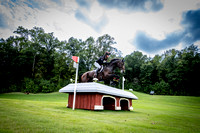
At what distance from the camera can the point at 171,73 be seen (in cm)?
4697

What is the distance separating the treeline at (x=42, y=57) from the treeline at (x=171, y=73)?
1887 cm

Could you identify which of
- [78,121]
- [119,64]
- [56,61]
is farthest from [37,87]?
[78,121]

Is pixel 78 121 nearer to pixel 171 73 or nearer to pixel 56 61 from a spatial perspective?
pixel 56 61

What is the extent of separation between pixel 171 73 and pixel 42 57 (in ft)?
157

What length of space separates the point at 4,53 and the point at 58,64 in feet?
52.9

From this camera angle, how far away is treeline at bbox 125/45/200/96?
140ft

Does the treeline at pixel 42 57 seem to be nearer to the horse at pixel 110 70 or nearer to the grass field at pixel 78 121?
the horse at pixel 110 70

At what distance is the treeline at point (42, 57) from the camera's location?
37.5 meters

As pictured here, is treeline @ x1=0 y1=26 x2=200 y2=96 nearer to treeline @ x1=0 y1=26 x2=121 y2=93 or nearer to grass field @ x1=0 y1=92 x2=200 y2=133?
treeline @ x1=0 y1=26 x2=121 y2=93

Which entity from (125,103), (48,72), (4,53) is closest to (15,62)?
(4,53)

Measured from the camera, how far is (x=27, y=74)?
4241cm

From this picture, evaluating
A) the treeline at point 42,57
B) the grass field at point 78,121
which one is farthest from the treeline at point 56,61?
the grass field at point 78,121

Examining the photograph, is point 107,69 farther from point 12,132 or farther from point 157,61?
point 157,61

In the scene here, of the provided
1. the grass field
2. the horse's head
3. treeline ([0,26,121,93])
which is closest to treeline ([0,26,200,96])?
treeline ([0,26,121,93])
